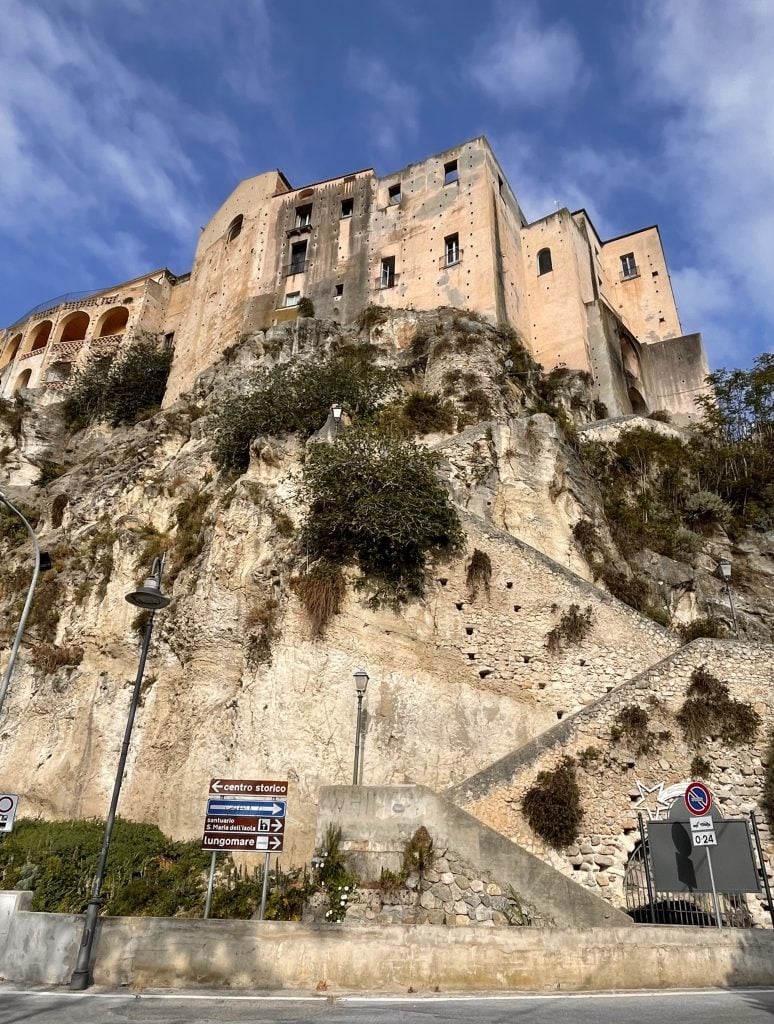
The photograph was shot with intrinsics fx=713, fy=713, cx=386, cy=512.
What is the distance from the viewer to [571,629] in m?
14.8

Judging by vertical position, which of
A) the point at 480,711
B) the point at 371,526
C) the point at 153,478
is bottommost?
the point at 480,711

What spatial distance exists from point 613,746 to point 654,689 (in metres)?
1.37

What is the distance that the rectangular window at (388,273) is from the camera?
106 ft

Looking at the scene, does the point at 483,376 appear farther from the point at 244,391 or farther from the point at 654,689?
the point at 654,689

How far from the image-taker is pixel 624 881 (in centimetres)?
1137

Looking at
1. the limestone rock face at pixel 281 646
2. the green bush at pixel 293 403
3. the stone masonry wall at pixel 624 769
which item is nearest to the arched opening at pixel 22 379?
the limestone rock face at pixel 281 646

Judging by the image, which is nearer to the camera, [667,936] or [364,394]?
[667,936]

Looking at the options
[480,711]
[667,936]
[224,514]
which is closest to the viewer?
[667,936]

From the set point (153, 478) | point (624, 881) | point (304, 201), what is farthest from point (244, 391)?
point (624, 881)

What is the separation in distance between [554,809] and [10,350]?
4735cm

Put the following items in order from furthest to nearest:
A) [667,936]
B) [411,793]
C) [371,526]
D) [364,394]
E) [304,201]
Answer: [304,201] < [364,394] < [371,526] < [411,793] < [667,936]

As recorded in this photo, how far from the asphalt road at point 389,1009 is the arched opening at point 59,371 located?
3755 centimetres

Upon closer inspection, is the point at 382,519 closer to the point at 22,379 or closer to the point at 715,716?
the point at 715,716

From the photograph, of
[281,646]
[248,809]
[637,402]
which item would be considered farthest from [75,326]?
[248,809]
